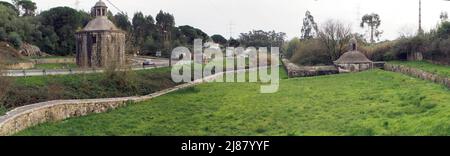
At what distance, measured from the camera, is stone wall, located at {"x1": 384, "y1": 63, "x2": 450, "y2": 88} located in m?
27.0

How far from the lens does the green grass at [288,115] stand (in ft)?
57.9

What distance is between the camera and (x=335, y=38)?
202ft

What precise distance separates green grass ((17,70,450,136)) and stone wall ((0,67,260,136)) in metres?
0.48

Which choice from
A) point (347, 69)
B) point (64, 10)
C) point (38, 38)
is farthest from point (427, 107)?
point (64, 10)

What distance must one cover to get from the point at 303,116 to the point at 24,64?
30045 millimetres

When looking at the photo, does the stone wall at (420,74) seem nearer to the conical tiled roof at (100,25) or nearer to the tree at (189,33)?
the conical tiled roof at (100,25)

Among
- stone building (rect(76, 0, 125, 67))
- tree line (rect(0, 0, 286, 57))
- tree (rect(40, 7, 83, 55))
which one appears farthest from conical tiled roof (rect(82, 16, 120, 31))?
tree (rect(40, 7, 83, 55))

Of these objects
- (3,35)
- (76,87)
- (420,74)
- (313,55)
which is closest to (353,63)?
(313,55)

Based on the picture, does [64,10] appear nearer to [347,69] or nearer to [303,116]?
[347,69]

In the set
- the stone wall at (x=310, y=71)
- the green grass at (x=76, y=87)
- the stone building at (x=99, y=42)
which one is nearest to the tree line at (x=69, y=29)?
the stone building at (x=99, y=42)

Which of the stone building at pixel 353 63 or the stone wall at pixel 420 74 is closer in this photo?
the stone wall at pixel 420 74

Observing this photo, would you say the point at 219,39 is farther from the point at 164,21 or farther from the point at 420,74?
the point at 420,74

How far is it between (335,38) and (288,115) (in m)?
41.7

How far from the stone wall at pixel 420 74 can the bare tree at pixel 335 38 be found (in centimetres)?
1284
